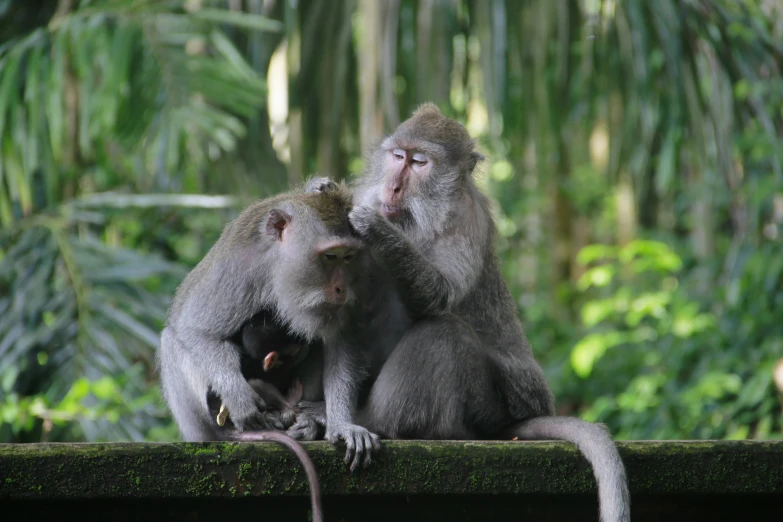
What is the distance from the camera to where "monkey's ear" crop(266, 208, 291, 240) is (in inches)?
131

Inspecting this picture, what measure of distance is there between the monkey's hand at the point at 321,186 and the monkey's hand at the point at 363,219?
231mm

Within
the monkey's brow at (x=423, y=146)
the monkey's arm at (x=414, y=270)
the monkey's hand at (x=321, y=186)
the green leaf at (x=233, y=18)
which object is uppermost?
the green leaf at (x=233, y=18)

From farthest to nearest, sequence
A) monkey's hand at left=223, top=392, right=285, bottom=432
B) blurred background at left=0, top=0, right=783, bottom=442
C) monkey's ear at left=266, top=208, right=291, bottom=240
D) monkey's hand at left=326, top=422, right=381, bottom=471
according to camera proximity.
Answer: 1. blurred background at left=0, top=0, right=783, bottom=442
2. monkey's ear at left=266, top=208, right=291, bottom=240
3. monkey's hand at left=223, top=392, right=285, bottom=432
4. monkey's hand at left=326, top=422, right=381, bottom=471

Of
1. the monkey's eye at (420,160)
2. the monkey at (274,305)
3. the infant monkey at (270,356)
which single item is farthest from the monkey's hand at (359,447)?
the monkey's eye at (420,160)

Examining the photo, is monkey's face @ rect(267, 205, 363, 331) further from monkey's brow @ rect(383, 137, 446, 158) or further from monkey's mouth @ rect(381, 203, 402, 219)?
monkey's brow @ rect(383, 137, 446, 158)

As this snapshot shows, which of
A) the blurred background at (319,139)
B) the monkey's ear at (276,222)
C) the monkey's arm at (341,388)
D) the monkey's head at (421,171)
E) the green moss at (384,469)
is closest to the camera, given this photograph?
the green moss at (384,469)

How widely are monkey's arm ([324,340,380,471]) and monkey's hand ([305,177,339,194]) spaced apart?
1.95ft

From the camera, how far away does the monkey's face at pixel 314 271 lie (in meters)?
3.19

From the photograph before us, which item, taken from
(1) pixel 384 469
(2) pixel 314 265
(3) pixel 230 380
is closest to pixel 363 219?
(2) pixel 314 265

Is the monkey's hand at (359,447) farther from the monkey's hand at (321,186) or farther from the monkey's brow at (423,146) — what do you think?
the monkey's brow at (423,146)

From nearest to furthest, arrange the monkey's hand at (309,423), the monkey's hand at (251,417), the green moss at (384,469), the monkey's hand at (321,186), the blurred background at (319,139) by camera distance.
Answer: the green moss at (384,469) → the monkey's hand at (251,417) → the monkey's hand at (309,423) → the monkey's hand at (321,186) → the blurred background at (319,139)

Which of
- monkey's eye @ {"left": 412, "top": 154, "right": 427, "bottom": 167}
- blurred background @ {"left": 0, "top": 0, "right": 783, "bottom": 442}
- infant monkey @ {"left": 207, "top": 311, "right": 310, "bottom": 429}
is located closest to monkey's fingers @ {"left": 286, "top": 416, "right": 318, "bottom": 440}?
infant monkey @ {"left": 207, "top": 311, "right": 310, "bottom": 429}

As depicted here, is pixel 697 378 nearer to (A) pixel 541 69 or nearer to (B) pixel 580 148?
(A) pixel 541 69

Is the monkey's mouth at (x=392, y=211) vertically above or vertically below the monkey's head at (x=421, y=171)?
below
